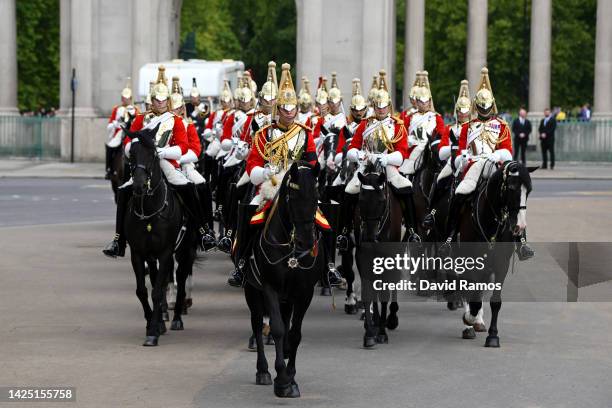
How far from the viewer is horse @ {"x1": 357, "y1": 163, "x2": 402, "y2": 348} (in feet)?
49.3

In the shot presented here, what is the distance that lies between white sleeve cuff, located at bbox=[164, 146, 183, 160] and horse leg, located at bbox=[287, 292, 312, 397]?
4.10 m

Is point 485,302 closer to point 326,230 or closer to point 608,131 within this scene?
point 326,230

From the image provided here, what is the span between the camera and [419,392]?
12492 mm

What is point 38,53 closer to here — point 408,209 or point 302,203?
point 408,209

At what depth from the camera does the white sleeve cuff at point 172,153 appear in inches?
643

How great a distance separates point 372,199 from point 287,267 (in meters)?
2.78

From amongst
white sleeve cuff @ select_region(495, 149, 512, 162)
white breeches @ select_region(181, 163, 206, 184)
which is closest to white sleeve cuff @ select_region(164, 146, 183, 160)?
white breeches @ select_region(181, 163, 206, 184)

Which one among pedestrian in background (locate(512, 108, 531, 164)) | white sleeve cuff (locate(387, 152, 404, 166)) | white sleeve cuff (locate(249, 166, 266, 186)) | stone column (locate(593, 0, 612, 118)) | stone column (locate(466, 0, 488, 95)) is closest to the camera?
white sleeve cuff (locate(249, 166, 266, 186))

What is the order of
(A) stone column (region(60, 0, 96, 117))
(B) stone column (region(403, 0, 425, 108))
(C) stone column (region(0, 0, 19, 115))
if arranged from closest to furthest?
(A) stone column (region(60, 0, 96, 117)), (C) stone column (region(0, 0, 19, 115)), (B) stone column (region(403, 0, 425, 108))

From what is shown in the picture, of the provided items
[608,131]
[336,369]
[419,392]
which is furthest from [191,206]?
[608,131]

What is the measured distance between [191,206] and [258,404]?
512cm

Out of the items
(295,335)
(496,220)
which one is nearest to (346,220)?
(496,220)

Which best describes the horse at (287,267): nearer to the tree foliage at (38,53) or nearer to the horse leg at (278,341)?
the horse leg at (278,341)

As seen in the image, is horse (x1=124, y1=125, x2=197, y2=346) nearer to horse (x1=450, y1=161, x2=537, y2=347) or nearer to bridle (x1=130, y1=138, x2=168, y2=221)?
bridle (x1=130, y1=138, x2=168, y2=221)
